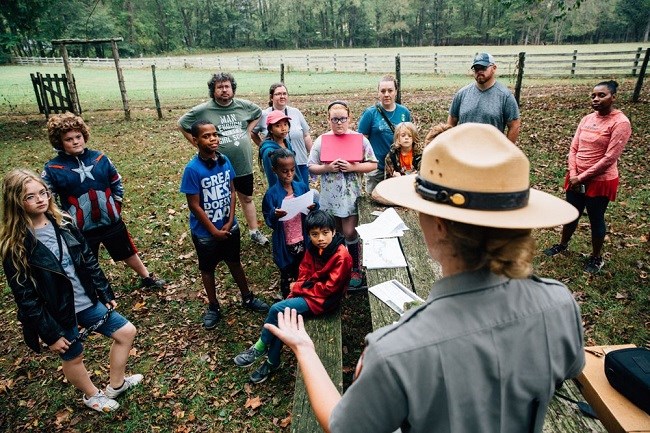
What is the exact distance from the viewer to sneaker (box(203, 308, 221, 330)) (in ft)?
15.5

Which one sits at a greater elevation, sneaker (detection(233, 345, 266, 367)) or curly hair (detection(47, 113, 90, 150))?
curly hair (detection(47, 113, 90, 150))

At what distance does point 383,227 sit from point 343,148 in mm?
1122

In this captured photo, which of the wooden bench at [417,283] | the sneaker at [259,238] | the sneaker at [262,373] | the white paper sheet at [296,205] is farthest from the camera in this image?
the sneaker at [259,238]

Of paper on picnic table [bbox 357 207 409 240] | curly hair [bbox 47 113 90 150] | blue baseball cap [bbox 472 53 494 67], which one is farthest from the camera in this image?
blue baseball cap [bbox 472 53 494 67]

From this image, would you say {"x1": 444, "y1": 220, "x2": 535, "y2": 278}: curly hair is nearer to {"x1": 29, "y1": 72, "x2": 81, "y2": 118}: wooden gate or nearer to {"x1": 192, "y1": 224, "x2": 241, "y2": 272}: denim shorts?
{"x1": 192, "y1": 224, "x2": 241, "y2": 272}: denim shorts

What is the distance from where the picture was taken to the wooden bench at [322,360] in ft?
8.59

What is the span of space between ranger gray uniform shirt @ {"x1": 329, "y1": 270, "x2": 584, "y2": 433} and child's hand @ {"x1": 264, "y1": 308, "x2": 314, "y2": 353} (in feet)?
1.81

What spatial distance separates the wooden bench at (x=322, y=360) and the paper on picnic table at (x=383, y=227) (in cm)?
98

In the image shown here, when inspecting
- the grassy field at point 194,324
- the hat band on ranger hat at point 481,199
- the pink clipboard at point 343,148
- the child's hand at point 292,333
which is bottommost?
the grassy field at point 194,324

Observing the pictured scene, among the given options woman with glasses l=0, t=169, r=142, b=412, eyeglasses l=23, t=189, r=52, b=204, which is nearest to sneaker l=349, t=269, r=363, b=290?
woman with glasses l=0, t=169, r=142, b=412

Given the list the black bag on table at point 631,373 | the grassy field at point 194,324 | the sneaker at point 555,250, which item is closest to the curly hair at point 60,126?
the grassy field at point 194,324

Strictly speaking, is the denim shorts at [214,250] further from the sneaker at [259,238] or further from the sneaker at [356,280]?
the sneaker at [259,238]

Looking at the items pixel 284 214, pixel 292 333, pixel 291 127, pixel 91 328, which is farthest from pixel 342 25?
pixel 292 333

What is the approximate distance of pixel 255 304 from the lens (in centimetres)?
495
